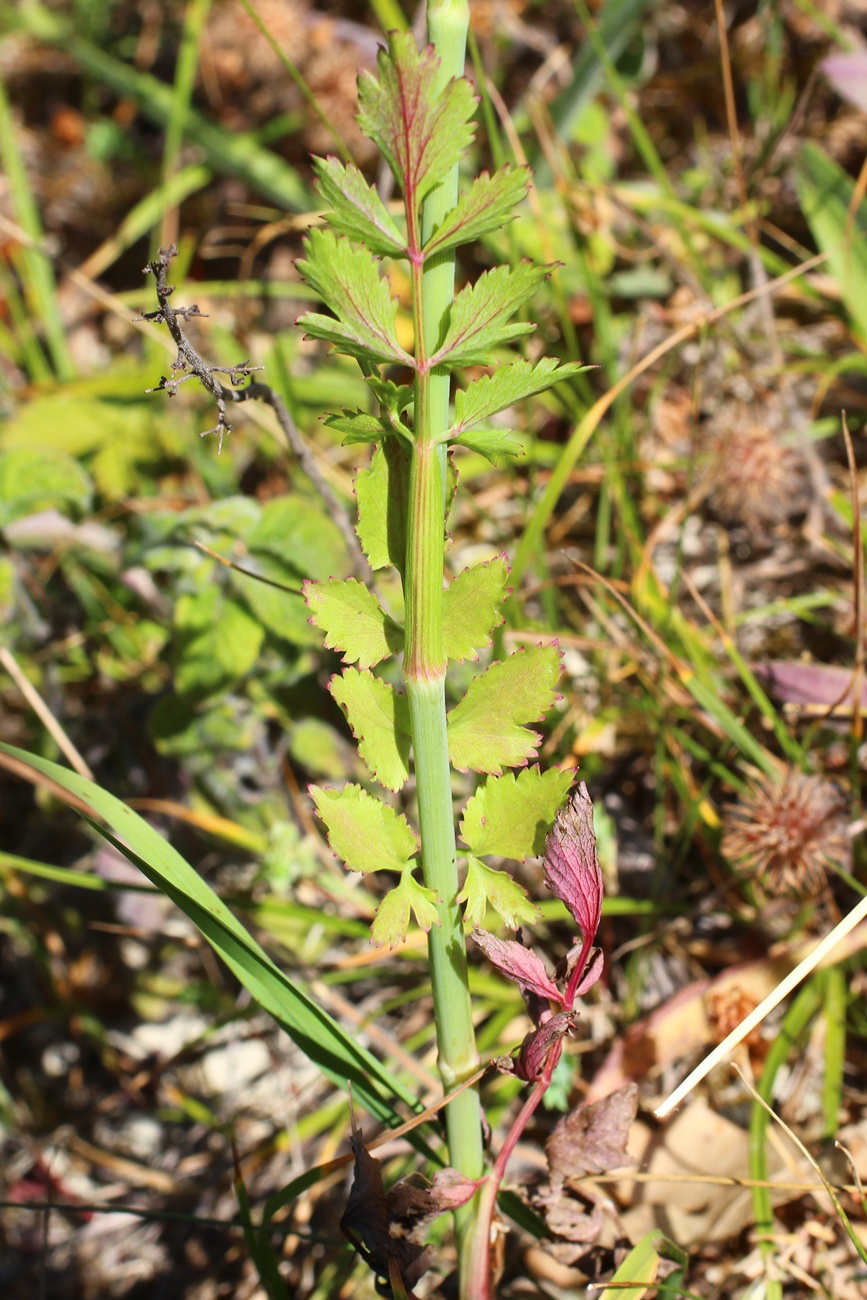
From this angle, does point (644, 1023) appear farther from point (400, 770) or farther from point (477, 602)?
point (477, 602)

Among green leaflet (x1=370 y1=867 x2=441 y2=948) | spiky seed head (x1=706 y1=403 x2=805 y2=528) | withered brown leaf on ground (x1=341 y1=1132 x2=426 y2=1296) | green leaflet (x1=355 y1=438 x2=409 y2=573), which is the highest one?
green leaflet (x1=355 y1=438 x2=409 y2=573)

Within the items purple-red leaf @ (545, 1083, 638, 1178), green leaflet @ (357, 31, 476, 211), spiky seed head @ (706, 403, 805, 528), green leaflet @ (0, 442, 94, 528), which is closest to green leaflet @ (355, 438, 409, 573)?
green leaflet @ (357, 31, 476, 211)

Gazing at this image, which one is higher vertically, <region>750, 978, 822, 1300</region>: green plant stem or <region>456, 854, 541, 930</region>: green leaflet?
<region>456, 854, 541, 930</region>: green leaflet

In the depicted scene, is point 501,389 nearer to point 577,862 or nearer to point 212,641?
point 577,862

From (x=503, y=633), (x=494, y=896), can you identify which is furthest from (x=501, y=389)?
(x=503, y=633)

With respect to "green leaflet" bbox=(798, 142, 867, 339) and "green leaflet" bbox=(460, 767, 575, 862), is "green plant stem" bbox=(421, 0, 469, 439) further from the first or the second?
"green leaflet" bbox=(798, 142, 867, 339)

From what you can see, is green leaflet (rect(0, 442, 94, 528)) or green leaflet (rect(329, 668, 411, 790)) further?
green leaflet (rect(0, 442, 94, 528))
